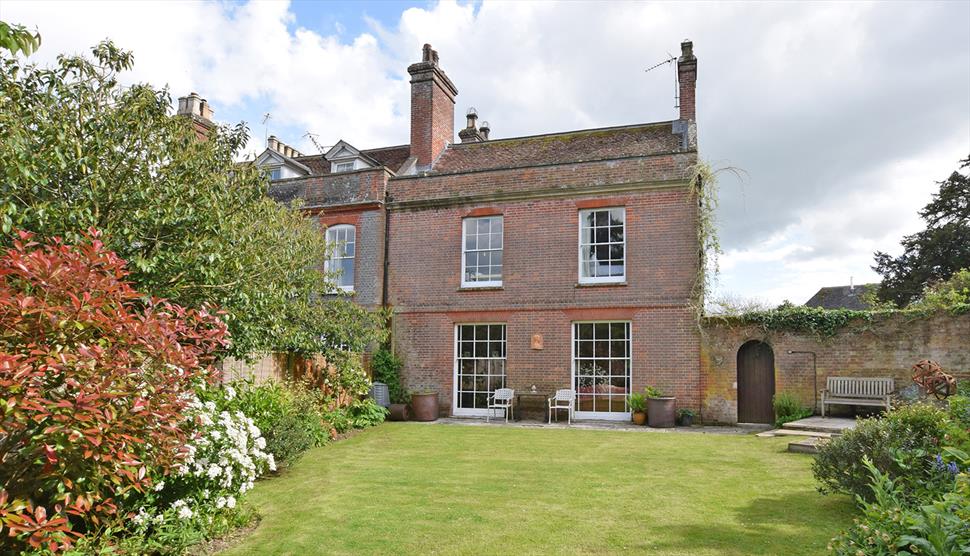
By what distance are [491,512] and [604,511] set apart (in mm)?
1127

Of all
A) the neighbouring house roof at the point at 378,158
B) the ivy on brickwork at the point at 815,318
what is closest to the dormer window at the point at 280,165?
the neighbouring house roof at the point at 378,158

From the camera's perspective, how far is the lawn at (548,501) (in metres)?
5.29

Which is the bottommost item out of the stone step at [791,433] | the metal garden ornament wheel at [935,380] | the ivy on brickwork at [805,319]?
the stone step at [791,433]

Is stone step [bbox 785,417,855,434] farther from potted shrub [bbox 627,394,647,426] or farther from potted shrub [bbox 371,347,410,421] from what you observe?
potted shrub [bbox 371,347,410,421]

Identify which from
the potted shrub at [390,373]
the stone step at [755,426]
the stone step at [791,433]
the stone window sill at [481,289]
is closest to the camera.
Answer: the stone step at [791,433]

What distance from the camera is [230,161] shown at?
8.63 meters

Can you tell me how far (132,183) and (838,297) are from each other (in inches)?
1610

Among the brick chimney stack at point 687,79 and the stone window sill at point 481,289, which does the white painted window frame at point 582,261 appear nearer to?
the stone window sill at point 481,289

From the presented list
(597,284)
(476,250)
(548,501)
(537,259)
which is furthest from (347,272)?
(548,501)

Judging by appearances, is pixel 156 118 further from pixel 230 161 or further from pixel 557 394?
pixel 557 394

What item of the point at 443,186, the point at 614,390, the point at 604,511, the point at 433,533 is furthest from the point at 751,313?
the point at 433,533

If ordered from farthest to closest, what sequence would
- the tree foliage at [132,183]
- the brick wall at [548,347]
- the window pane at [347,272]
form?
the window pane at [347,272]
the brick wall at [548,347]
the tree foliage at [132,183]

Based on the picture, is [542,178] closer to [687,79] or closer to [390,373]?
[687,79]

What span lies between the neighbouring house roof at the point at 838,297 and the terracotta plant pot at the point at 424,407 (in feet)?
95.4
